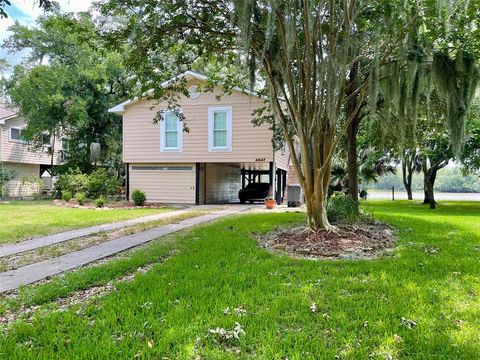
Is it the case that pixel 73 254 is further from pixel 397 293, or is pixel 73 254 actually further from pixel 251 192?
pixel 251 192

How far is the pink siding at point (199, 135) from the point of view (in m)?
15.3

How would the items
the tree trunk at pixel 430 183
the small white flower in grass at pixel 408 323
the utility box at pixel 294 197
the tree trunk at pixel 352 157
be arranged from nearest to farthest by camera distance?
the small white flower in grass at pixel 408 323, the tree trunk at pixel 352 157, the utility box at pixel 294 197, the tree trunk at pixel 430 183

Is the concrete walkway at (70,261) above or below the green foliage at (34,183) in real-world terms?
below

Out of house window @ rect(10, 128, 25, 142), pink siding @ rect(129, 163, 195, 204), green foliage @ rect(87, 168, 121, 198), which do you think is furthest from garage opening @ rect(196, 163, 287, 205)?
house window @ rect(10, 128, 25, 142)

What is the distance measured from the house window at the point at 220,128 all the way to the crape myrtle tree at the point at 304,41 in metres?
7.75

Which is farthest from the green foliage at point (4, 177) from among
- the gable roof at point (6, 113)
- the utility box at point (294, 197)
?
the utility box at point (294, 197)

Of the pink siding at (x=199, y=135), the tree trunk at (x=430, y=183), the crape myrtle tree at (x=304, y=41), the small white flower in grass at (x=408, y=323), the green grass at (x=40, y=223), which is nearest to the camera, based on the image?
the small white flower in grass at (x=408, y=323)

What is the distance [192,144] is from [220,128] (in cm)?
145

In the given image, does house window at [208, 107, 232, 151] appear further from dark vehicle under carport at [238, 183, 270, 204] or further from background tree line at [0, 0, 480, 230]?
background tree line at [0, 0, 480, 230]

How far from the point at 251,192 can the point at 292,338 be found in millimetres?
15179

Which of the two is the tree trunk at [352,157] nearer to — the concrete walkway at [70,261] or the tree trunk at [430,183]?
the concrete walkway at [70,261]

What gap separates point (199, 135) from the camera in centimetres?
1595

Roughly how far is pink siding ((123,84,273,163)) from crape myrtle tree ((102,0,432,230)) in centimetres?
757

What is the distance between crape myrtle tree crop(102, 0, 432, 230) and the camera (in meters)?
5.79
